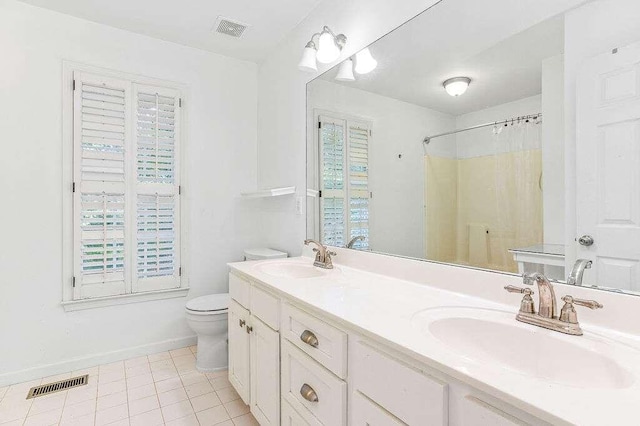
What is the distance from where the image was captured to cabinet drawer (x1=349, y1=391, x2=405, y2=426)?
0.84 m

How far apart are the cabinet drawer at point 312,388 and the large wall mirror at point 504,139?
2.21ft

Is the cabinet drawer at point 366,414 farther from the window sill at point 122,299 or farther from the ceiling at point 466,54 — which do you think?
the window sill at point 122,299

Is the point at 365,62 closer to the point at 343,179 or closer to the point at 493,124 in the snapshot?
the point at 343,179

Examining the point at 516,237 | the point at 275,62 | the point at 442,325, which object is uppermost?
the point at 275,62

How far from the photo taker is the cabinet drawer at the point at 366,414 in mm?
839

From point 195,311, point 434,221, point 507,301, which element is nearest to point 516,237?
point 507,301

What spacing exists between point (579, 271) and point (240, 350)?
1.57 metres

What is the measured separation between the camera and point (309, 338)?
1.16 metres

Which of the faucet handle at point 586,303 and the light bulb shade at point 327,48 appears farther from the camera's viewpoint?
the light bulb shade at point 327,48

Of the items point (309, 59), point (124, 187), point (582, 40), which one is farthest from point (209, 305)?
point (582, 40)

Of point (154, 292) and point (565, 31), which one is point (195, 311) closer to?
point (154, 292)

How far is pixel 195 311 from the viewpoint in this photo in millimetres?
2182

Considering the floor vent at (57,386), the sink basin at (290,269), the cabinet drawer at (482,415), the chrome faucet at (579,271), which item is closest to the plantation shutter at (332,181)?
the sink basin at (290,269)

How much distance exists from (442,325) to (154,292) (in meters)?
2.25
